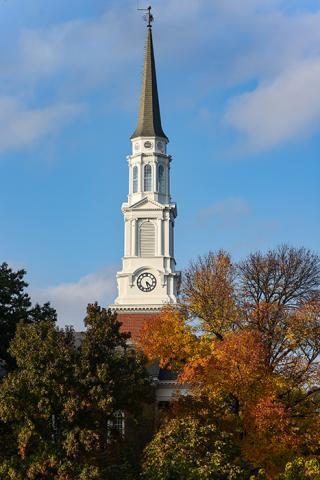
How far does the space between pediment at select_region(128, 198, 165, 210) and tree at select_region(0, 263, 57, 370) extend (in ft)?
140

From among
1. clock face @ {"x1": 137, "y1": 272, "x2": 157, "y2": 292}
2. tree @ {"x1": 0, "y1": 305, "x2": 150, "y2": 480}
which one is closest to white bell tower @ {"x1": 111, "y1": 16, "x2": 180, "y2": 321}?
clock face @ {"x1": 137, "y1": 272, "x2": 157, "y2": 292}

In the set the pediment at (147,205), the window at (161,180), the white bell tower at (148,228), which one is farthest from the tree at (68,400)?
the window at (161,180)

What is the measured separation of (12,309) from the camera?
151 feet

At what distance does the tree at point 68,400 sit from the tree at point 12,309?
15.8 ft

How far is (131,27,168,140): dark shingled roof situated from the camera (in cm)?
9207

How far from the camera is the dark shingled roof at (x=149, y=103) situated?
92075 mm

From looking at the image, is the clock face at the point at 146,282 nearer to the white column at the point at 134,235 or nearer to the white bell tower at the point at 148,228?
the white bell tower at the point at 148,228

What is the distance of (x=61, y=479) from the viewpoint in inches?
1449

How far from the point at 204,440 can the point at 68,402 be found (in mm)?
5708

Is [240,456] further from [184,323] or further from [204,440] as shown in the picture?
[184,323]

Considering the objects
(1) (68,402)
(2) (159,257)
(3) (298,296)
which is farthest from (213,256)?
(2) (159,257)

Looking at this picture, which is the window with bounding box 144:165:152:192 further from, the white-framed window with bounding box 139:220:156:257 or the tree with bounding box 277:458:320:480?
the tree with bounding box 277:458:320:480

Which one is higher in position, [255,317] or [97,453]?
[255,317]

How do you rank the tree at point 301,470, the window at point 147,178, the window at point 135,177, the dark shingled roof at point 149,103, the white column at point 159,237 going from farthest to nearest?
1. the dark shingled roof at point 149,103
2. the window at point 135,177
3. the window at point 147,178
4. the white column at point 159,237
5. the tree at point 301,470
